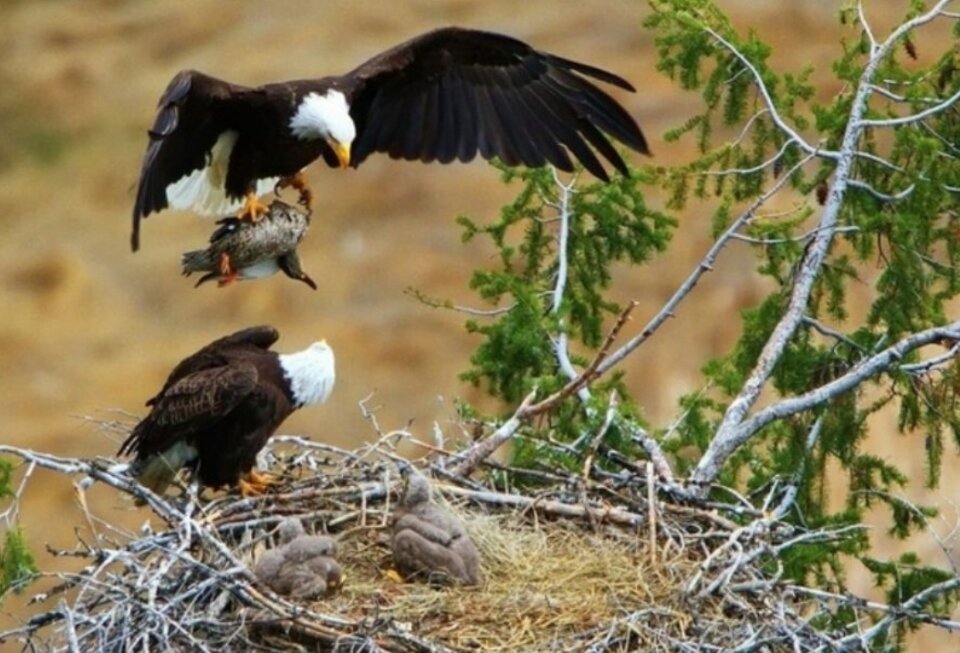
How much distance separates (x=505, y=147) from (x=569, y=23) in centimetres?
960

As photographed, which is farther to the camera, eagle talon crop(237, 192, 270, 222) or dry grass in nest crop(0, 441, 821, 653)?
eagle talon crop(237, 192, 270, 222)

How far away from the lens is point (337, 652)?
635 centimetres

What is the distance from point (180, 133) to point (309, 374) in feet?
3.30

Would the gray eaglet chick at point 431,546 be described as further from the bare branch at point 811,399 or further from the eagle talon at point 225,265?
the eagle talon at point 225,265

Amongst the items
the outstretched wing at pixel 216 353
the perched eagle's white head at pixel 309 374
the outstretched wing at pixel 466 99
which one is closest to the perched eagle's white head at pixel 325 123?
the outstretched wing at pixel 466 99

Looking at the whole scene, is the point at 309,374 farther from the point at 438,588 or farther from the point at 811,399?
the point at 811,399

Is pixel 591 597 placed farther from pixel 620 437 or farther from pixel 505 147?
pixel 505 147

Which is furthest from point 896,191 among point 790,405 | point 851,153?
point 790,405

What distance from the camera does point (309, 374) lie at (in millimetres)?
7449

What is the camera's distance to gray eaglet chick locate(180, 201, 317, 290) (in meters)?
7.34

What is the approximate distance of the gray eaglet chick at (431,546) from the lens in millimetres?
6797

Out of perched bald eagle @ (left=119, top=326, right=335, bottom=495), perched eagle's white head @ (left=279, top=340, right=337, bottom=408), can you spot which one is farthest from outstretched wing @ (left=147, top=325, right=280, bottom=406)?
perched eagle's white head @ (left=279, top=340, right=337, bottom=408)

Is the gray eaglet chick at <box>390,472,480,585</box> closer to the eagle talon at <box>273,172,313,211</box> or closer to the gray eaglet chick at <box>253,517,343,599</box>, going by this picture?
the gray eaglet chick at <box>253,517,343,599</box>

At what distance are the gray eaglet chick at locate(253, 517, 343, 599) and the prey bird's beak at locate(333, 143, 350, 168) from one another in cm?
183
